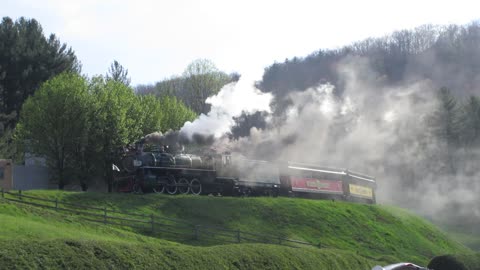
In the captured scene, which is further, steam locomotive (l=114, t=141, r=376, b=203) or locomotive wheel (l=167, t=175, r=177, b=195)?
locomotive wheel (l=167, t=175, r=177, b=195)

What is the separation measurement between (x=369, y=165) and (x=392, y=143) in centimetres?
353

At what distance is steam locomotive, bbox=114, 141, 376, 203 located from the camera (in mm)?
40281

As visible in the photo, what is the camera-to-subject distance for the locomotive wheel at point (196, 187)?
42306mm

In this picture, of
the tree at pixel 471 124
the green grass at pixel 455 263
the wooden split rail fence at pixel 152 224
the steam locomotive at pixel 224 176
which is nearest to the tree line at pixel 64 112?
the steam locomotive at pixel 224 176

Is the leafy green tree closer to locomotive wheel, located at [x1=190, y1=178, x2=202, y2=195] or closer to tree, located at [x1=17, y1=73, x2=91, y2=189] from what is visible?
tree, located at [x1=17, y1=73, x2=91, y2=189]

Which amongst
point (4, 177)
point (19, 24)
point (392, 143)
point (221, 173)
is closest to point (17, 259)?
point (221, 173)

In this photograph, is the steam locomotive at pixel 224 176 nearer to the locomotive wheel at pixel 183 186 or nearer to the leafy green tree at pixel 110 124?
the locomotive wheel at pixel 183 186

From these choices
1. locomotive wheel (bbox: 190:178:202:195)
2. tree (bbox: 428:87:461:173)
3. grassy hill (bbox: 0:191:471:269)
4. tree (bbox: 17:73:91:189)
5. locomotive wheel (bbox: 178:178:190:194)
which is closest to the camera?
grassy hill (bbox: 0:191:471:269)

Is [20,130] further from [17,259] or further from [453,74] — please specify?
[453,74]

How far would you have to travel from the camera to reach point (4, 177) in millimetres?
46188

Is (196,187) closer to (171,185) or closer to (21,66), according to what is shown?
(171,185)

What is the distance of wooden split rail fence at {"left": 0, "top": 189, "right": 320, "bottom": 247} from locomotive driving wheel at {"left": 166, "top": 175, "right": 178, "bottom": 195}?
24.6 feet

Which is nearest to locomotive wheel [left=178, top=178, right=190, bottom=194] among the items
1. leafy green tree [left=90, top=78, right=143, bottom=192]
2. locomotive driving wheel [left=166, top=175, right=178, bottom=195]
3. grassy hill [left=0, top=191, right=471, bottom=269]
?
locomotive driving wheel [left=166, top=175, right=178, bottom=195]

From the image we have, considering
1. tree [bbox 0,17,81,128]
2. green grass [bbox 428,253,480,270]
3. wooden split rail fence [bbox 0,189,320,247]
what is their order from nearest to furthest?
green grass [bbox 428,253,480,270]
wooden split rail fence [bbox 0,189,320,247]
tree [bbox 0,17,81,128]
